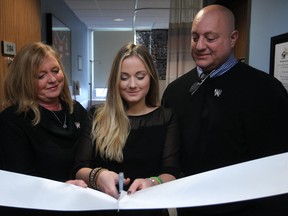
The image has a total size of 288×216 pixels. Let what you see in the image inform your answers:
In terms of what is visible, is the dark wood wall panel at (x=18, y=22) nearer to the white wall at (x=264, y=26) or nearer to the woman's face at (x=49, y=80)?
the woman's face at (x=49, y=80)

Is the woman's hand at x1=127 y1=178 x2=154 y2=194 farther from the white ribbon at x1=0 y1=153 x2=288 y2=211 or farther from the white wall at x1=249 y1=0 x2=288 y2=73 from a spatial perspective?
the white wall at x1=249 y1=0 x2=288 y2=73

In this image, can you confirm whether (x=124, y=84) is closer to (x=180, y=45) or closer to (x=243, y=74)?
(x=243, y=74)

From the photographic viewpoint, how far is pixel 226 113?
128 cm

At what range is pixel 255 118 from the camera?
1.23 meters

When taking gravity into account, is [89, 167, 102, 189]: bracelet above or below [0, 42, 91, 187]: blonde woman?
below

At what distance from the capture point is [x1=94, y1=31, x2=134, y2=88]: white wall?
8.09m

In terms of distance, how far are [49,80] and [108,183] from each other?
2.15 feet

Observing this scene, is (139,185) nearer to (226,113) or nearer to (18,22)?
(226,113)

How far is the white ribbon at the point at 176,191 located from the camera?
72 cm

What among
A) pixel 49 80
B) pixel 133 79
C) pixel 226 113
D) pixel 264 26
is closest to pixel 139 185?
pixel 133 79

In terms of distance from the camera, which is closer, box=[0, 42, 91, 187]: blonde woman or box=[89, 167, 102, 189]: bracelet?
box=[89, 167, 102, 189]: bracelet

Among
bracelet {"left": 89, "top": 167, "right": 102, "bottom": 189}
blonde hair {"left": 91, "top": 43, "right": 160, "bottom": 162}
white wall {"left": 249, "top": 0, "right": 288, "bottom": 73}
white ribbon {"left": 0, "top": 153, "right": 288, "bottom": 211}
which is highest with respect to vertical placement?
white wall {"left": 249, "top": 0, "right": 288, "bottom": 73}

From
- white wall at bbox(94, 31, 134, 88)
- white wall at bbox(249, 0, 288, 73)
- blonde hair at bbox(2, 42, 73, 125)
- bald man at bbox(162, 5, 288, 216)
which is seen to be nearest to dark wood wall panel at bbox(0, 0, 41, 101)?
blonde hair at bbox(2, 42, 73, 125)

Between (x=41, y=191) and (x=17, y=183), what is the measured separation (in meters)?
0.08
